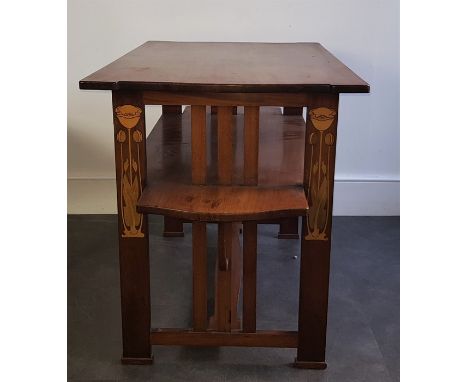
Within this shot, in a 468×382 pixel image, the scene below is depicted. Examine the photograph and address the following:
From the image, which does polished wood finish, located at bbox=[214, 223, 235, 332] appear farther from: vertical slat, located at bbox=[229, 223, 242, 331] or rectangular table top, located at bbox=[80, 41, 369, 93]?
rectangular table top, located at bbox=[80, 41, 369, 93]

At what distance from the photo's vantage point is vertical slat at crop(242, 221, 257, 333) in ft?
6.59

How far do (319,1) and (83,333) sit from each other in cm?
177

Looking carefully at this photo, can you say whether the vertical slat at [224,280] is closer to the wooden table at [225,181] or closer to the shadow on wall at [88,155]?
the wooden table at [225,181]

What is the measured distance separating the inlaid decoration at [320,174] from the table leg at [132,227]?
0.45 m

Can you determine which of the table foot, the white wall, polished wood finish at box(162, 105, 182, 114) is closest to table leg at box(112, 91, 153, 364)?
the table foot

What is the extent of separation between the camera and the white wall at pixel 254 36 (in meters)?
3.13

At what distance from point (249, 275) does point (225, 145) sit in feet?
1.28

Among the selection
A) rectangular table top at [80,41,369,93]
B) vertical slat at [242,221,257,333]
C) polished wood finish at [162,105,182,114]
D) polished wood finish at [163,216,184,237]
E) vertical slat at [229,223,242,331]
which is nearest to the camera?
rectangular table top at [80,41,369,93]

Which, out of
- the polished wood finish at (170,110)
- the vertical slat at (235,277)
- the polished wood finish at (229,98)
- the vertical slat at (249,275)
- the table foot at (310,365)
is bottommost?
the table foot at (310,365)

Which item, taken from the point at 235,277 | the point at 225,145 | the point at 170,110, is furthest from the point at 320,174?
the point at 170,110

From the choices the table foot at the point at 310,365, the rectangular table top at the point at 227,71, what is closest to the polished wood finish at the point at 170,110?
the rectangular table top at the point at 227,71

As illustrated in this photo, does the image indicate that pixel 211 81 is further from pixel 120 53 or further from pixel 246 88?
pixel 120 53

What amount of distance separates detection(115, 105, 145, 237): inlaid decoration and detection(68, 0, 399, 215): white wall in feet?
4.52

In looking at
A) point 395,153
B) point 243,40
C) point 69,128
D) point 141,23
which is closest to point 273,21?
point 243,40
